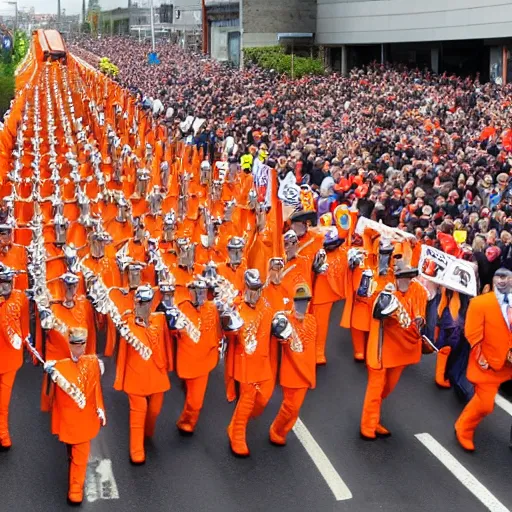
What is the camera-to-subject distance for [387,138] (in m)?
18.0

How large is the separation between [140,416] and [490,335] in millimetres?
2924

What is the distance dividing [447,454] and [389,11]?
3363 centimetres

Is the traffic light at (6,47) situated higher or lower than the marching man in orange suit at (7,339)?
higher

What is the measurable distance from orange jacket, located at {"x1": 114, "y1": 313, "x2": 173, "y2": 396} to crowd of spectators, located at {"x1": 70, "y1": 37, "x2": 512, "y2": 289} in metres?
3.94

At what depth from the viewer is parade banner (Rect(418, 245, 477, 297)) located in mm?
8109

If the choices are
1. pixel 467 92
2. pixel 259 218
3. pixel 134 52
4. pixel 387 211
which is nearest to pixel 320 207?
pixel 387 211

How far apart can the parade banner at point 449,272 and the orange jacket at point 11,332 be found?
3.76 m

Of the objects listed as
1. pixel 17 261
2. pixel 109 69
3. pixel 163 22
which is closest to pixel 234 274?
pixel 17 261

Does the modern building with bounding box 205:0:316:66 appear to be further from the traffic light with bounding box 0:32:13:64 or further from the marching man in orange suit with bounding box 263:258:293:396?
the marching man in orange suit with bounding box 263:258:293:396

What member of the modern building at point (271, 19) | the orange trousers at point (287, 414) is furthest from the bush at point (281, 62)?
the orange trousers at point (287, 414)

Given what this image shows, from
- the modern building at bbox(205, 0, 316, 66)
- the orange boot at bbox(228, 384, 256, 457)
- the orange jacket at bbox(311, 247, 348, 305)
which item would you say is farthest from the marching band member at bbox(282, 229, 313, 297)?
the modern building at bbox(205, 0, 316, 66)

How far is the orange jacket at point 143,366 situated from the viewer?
699cm

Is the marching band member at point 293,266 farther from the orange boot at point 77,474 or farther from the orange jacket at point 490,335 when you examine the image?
the orange boot at point 77,474

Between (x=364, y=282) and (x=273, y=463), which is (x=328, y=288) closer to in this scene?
(x=364, y=282)
